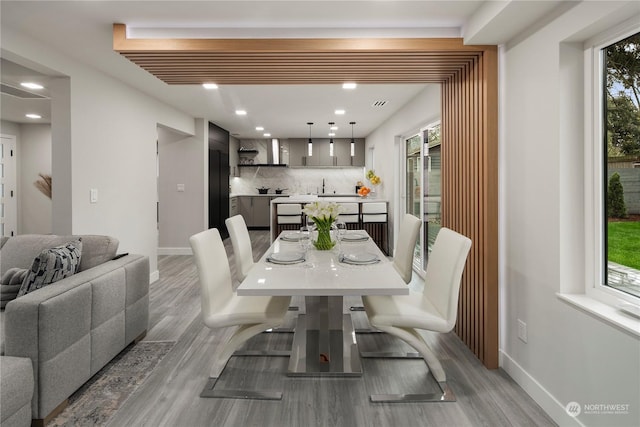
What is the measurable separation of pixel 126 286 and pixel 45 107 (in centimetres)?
418

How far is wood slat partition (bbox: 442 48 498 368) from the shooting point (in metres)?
2.42

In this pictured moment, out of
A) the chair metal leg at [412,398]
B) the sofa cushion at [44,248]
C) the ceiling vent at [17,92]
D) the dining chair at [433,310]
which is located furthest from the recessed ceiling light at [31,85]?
the chair metal leg at [412,398]

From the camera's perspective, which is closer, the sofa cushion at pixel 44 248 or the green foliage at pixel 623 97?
the green foliage at pixel 623 97

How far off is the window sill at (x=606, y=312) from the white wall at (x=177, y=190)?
565 centimetres

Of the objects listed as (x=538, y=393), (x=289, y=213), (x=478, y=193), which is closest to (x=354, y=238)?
(x=478, y=193)

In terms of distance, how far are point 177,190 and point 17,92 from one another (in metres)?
2.60

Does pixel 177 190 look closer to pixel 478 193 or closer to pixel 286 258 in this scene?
pixel 286 258

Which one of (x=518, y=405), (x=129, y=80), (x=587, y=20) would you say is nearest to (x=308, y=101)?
(x=129, y=80)

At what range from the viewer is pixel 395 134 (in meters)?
5.75

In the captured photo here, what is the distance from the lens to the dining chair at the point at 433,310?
2037mm

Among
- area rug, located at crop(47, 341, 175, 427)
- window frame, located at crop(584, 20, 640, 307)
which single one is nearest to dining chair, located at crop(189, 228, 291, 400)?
area rug, located at crop(47, 341, 175, 427)

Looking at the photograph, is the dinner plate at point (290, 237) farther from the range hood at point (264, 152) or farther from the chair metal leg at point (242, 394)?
the range hood at point (264, 152)

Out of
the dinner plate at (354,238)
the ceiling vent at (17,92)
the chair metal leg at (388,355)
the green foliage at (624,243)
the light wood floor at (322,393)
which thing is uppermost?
the ceiling vent at (17,92)

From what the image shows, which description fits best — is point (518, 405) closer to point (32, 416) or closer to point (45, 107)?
point (32, 416)
